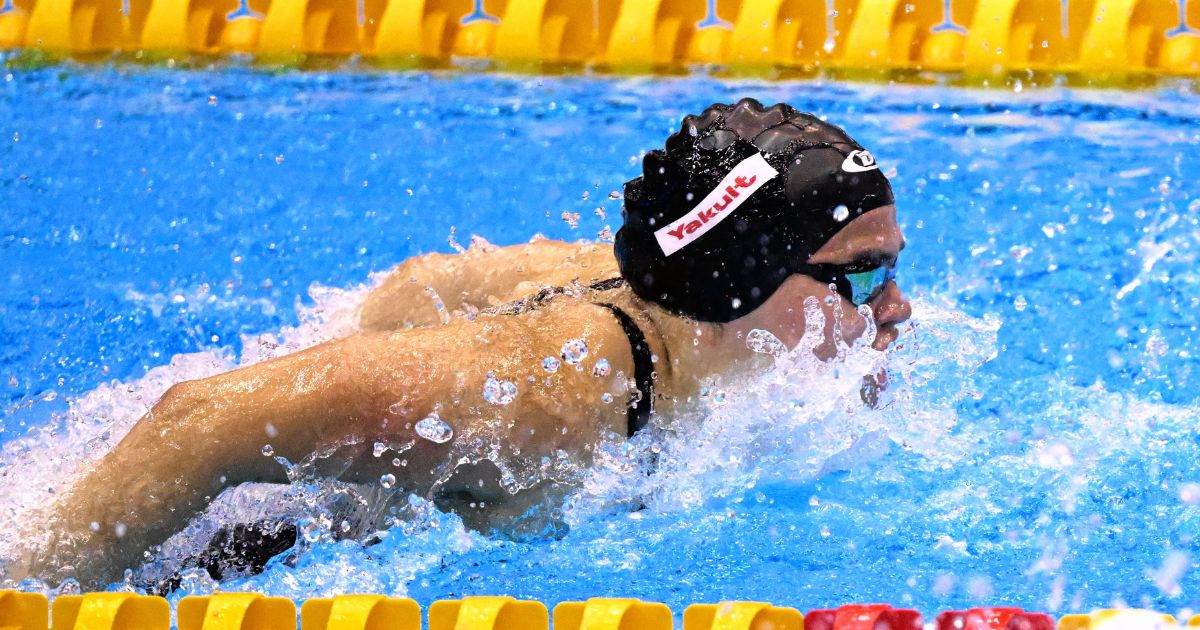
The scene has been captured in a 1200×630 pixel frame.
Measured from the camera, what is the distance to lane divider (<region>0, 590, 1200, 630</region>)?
2.00 metres

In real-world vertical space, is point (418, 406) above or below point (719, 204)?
below

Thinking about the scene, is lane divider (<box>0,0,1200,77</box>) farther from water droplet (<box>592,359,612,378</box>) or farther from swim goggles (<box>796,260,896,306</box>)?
water droplet (<box>592,359,612,378</box>)

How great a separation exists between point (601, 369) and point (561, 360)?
0.22 feet

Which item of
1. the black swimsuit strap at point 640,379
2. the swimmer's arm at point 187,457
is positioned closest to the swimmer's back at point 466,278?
the black swimsuit strap at point 640,379

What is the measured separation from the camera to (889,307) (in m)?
2.42

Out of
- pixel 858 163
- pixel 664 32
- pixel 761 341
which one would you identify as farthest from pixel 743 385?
pixel 664 32

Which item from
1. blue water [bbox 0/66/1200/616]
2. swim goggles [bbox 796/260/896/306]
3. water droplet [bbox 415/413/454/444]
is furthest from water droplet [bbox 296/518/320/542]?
swim goggles [bbox 796/260/896/306]

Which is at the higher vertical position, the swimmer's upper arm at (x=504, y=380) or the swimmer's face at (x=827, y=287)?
→ the swimmer's face at (x=827, y=287)

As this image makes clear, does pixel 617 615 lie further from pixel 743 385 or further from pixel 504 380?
pixel 743 385

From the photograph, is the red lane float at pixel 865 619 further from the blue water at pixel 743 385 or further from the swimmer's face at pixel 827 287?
the swimmer's face at pixel 827 287

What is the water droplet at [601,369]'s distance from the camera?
221cm

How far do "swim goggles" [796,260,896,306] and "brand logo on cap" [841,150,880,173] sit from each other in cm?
17

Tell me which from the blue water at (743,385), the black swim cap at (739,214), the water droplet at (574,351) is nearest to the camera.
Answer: the water droplet at (574,351)

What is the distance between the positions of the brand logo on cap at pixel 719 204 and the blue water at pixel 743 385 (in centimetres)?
29
